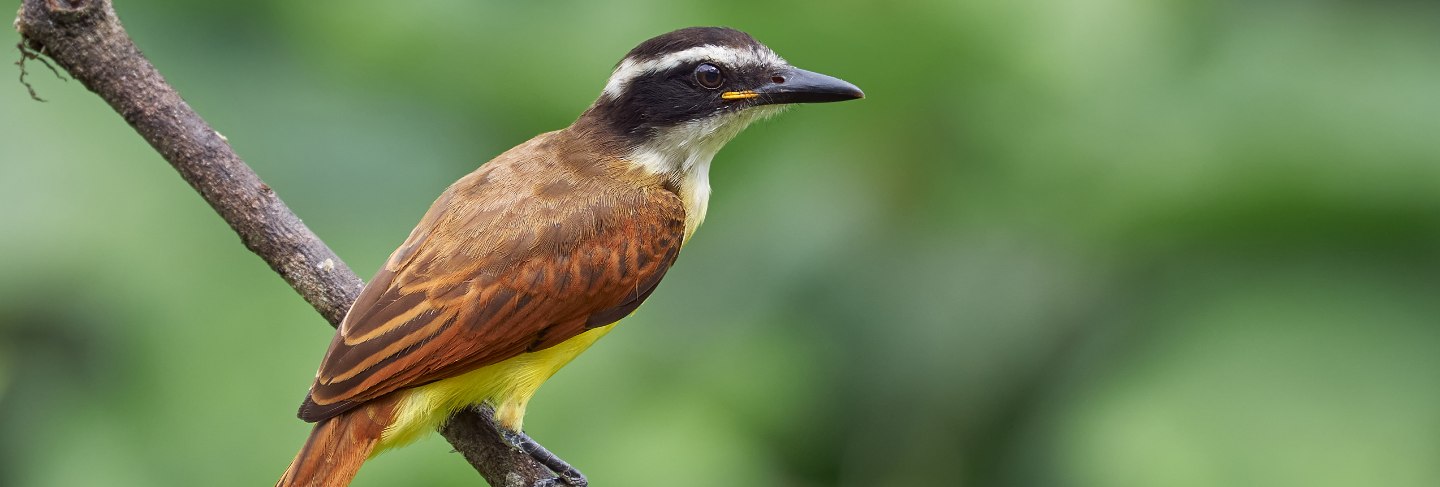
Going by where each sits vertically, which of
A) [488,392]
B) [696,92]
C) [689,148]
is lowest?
[488,392]

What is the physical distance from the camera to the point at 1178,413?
492 cm

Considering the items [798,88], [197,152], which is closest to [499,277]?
[197,152]

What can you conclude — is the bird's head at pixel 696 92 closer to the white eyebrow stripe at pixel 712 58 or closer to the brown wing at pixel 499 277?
the white eyebrow stripe at pixel 712 58

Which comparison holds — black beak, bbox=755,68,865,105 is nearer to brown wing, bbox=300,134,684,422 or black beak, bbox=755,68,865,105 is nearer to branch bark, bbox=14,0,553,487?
brown wing, bbox=300,134,684,422

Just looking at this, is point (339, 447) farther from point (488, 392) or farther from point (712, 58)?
point (712, 58)

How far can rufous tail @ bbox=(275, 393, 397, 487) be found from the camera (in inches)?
163

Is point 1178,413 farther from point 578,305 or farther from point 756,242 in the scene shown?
point 578,305

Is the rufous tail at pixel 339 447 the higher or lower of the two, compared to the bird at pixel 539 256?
lower

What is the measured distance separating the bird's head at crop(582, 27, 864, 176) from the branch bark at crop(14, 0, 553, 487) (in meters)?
0.97

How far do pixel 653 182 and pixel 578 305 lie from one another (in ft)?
1.78

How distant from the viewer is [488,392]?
448cm

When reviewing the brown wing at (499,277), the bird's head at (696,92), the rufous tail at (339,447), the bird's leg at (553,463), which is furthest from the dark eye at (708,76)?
the rufous tail at (339,447)

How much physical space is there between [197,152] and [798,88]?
161cm

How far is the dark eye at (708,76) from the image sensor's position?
4742 mm
